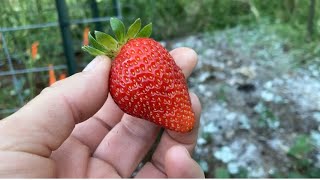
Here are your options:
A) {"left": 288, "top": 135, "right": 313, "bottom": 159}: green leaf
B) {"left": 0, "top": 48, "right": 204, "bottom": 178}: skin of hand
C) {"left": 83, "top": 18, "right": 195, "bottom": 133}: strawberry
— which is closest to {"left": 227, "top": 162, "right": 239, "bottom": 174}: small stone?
{"left": 288, "top": 135, "right": 313, "bottom": 159}: green leaf

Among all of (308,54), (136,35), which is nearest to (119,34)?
(136,35)

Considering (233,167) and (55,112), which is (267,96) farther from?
(55,112)

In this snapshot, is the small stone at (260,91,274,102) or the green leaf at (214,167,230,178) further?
the small stone at (260,91,274,102)

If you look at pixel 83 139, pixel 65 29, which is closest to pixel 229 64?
pixel 65 29

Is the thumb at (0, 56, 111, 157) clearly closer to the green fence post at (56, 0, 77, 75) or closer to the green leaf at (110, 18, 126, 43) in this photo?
the green leaf at (110, 18, 126, 43)

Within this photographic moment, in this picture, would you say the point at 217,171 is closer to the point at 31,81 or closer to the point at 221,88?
the point at 221,88

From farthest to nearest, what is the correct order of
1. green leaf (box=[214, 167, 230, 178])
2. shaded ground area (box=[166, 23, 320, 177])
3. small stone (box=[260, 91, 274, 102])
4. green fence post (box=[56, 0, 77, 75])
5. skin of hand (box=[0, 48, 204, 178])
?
small stone (box=[260, 91, 274, 102]) → green fence post (box=[56, 0, 77, 75]) → shaded ground area (box=[166, 23, 320, 177]) → green leaf (box=[214, 167, 230, 178]) → skin of hand (box=[0, 48, 204, 178])
